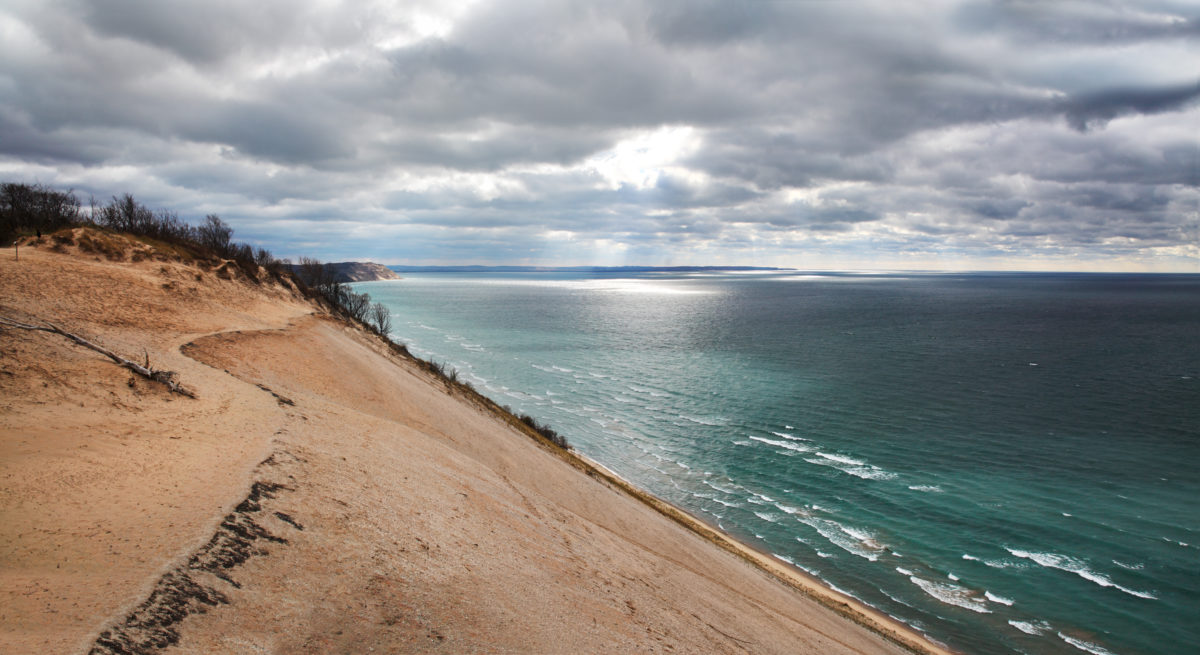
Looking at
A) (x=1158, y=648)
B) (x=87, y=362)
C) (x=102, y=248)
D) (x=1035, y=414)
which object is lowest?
(x=1158, y=648)

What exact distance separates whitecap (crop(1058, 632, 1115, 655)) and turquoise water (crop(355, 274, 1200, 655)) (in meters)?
0.08

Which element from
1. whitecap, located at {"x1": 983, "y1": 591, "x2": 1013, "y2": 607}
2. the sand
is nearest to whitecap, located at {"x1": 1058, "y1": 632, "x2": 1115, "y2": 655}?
whitecap, located at {"x1": 983, "y1": 591, "x2": 1013, "y2": 607}

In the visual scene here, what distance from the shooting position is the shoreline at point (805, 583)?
63.0ft

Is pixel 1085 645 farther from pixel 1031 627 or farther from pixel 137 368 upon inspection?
pixel 137 368

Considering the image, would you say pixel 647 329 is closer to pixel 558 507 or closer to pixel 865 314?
pixel 865 314

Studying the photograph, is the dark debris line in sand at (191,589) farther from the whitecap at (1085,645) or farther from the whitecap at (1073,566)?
the whitecap at (1073,566)

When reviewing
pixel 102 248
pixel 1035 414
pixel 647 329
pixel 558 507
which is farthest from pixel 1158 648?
pixel 647 329

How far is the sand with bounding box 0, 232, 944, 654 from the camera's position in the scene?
7883mm

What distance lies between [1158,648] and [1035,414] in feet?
102

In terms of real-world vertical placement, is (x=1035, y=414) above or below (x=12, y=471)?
below

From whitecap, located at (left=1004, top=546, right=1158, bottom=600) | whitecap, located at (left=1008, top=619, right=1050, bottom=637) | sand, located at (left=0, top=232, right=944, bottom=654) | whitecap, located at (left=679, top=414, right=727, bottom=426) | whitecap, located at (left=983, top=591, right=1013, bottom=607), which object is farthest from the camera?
whitecap, located at (left=679, top=414, right=727, bottom=426)

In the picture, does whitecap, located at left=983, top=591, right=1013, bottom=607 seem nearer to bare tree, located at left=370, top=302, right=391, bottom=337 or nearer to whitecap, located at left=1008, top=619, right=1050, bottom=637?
whitecap, located at left=1008, top=619, right=1050, bottom=637

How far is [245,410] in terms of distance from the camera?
1725 centimetres

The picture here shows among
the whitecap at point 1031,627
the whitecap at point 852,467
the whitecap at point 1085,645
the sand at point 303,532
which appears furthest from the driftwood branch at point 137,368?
the whitecap at point 852,467
